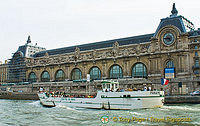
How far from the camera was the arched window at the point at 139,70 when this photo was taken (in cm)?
7882

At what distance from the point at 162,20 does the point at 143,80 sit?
2147 centimetres

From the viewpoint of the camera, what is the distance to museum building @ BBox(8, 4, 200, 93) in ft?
226

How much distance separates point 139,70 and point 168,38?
14.7 m

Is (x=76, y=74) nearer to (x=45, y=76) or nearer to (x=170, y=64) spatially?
(x=45, y=76)

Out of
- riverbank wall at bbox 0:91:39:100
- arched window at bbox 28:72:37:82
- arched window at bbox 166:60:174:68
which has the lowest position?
riverbank wall at bbox 0:91:39:100

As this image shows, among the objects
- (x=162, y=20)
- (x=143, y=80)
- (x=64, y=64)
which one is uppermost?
(x=162, y=20)

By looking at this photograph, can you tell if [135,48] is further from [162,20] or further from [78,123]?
[78,123]

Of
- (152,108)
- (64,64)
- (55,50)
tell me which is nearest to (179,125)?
(152,108)

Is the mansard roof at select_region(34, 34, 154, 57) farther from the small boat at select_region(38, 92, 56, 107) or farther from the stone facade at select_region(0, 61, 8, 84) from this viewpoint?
the small boat at select_region(38, 92, 56, 107)

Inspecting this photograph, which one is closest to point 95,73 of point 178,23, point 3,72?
point 178,23

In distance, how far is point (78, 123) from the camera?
2914cm

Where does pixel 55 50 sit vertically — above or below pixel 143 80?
above

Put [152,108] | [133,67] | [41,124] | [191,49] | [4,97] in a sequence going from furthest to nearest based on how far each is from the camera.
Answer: [4,97] < [133,67] < [191,49] < [152,108] < [41,124]

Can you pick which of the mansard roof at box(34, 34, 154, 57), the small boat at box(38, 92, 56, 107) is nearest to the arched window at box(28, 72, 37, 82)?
the mansard roof at box(34, 34, 154, 57)
